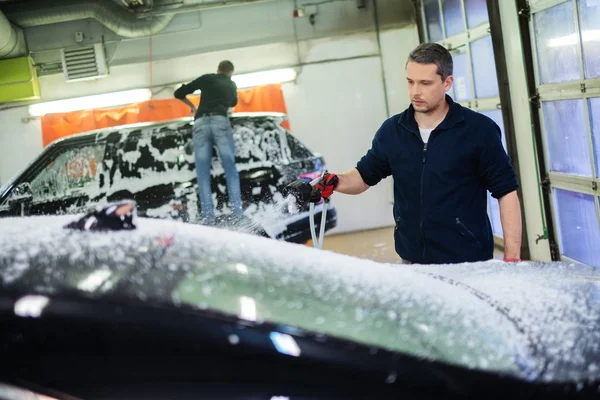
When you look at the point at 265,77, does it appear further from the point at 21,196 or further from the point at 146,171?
the point at 21,196

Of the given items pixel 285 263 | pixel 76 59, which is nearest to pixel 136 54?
pixel 76 59

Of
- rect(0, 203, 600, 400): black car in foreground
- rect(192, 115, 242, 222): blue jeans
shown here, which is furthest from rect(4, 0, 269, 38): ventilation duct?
rect(0, 203, 600, 400): black car in foreground

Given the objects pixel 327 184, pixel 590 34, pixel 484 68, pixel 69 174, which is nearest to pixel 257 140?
pixel 69 174

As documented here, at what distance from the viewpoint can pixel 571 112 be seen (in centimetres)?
365

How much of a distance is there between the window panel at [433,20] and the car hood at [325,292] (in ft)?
16.2

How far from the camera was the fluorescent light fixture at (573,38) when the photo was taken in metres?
3.18

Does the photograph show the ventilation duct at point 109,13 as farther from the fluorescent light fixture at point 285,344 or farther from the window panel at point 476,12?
the fluorescent light fixture at point 285,344

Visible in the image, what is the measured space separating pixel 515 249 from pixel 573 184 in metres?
2.06

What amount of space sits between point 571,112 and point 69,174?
2.78 metres

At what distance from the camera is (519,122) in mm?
4332

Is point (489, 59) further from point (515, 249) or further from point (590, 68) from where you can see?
point (515, 249)

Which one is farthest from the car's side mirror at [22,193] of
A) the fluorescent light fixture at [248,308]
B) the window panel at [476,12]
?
the window panel at [476,12]

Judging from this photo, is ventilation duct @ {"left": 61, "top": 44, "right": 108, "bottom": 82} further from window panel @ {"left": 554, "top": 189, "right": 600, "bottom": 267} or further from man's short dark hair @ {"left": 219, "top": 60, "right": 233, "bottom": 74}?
window panel @ {"left": 554, "top": 189, "right": 600, "bottom": 267}

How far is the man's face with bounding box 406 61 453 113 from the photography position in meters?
1.93
